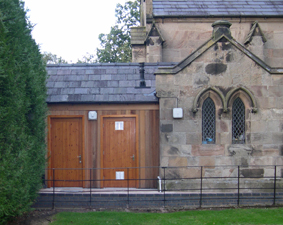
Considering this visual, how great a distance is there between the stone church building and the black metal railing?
6 cm

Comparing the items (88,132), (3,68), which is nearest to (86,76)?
(88,132)

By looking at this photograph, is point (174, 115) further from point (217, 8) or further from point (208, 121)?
point (217, 8)

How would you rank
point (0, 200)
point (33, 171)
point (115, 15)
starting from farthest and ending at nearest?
point (115, 15) → point (33, 171) → point (0, 200)

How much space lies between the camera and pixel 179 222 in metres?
7.30

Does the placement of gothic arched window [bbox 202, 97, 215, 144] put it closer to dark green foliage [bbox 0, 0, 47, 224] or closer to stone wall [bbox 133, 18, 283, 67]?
dark green foliage [bbox 0, 0, 47, 224]

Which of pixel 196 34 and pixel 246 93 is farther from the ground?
pixel 196 34

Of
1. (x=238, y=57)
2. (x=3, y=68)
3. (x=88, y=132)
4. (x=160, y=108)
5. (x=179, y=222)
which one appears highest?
(x=238, y=57)

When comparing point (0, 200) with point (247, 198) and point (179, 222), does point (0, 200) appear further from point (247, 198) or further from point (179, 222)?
point (247, 198)

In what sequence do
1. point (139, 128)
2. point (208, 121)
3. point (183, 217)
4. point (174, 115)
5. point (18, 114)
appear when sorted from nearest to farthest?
point (18, 114)
point (183, 217)
point (174, 115)
point (208, 121)
point (139, 128)

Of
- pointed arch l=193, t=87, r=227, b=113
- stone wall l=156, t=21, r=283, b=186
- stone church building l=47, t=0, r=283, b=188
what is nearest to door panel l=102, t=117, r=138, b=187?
stone church building l=47, t=0, r=283, b=188

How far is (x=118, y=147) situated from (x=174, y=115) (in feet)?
6.58

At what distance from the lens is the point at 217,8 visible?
54.1 ft

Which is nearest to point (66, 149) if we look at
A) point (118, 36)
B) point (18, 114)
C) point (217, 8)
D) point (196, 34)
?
point (18, 114)

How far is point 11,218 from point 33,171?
1.14 m
